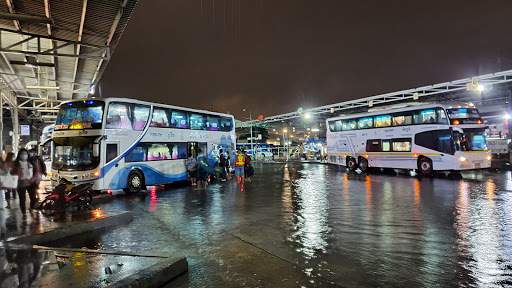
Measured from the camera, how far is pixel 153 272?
158 inches

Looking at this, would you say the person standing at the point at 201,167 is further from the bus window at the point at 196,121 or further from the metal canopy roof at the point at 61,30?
the metal canopy roof at the point at 61,30

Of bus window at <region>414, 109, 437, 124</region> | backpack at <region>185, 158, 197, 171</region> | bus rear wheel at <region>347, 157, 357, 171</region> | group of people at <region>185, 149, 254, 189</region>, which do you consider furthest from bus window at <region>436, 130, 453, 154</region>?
backpack at <region>185, 158, 197, 171</region>

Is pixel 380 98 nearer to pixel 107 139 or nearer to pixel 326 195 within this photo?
pixel 326 195

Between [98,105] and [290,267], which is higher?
[98,105]

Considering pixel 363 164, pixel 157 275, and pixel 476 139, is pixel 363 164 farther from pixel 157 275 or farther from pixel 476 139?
pixel 157 275

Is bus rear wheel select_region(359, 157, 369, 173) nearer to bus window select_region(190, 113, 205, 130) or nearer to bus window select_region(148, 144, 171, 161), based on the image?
bus window select_region(190, 113, 205, 130)

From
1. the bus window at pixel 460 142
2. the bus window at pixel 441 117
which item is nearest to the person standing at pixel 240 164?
the bus window at pixel 441 117

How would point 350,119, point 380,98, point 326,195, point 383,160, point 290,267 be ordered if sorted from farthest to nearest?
1. point 380,98
2. point 350,119
3. point 383,160
4. point 326,195
5. point 290,267

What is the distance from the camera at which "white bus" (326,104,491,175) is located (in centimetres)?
1677

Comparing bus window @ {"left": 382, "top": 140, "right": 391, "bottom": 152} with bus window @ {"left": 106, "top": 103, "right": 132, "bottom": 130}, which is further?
bus window @ {"left": 382, "top": 140, "right": 391, "bottom": 152}

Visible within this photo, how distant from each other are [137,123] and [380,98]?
2383cm

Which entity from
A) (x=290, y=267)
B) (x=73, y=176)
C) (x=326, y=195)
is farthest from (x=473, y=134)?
(x=73, y=176)

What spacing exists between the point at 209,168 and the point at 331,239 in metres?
10.4

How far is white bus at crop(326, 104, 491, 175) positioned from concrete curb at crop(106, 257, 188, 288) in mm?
16815
